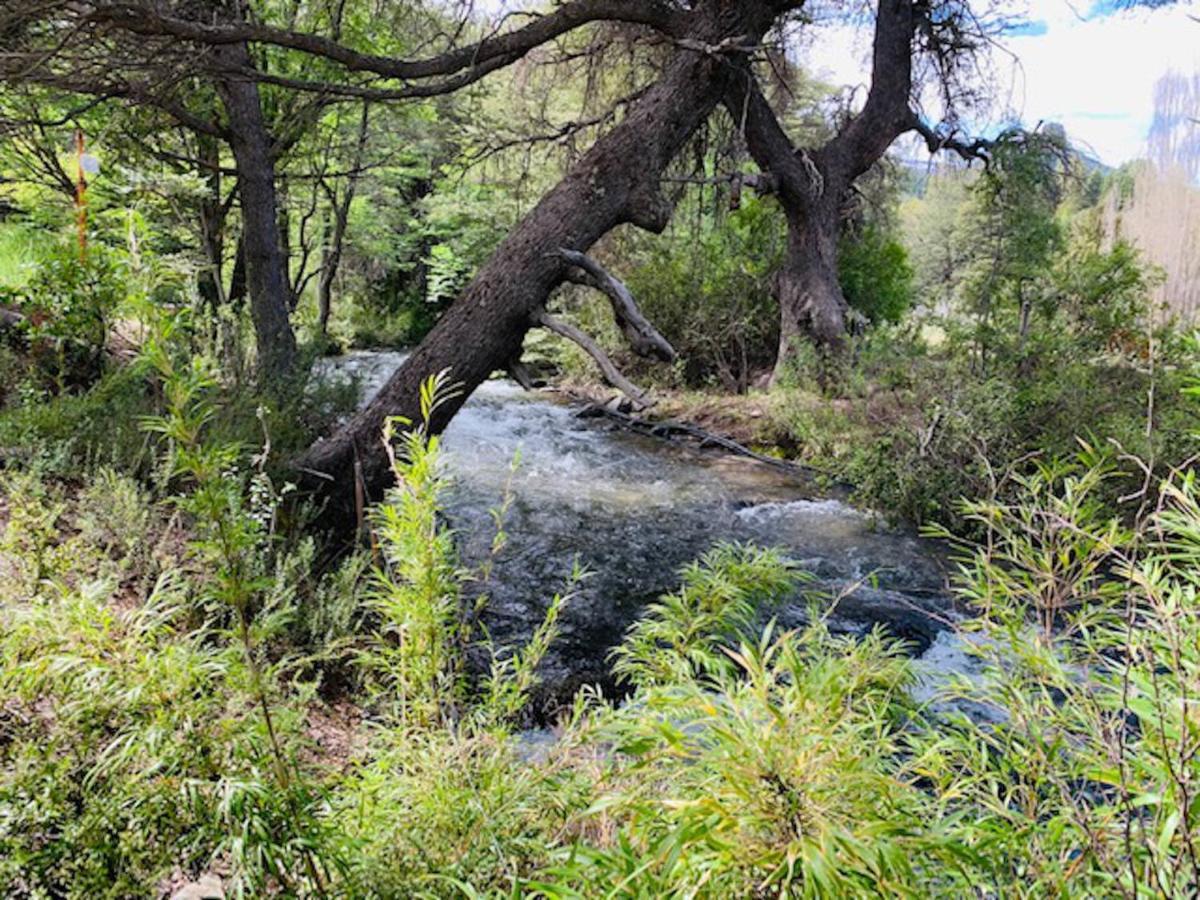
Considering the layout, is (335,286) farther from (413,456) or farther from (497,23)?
(413,456)

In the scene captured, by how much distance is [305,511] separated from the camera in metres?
3.89

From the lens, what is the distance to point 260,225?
243 inches

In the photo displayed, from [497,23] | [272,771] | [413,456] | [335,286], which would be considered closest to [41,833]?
[272,771]

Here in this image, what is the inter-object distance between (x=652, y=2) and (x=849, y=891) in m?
6.40

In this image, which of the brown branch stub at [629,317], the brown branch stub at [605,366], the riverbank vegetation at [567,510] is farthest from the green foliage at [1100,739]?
the brown branch stub at [629,317]

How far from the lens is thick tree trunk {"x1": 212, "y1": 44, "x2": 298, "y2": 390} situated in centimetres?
594

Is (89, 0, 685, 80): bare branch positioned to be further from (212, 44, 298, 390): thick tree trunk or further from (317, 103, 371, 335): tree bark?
(317, 103, 371, 335): tree bark

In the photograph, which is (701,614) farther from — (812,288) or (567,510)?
(812,288)

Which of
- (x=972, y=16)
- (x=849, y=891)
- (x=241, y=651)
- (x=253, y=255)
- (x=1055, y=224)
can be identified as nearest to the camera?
(x=849, y=891)

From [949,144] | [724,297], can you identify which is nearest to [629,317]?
[724,297]

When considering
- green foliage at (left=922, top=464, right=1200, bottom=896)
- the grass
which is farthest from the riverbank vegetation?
the grass

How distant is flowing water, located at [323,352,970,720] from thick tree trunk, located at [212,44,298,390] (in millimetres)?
1089

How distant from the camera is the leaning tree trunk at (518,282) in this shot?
15.4 ft

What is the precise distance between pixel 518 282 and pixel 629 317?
98 centimetres
